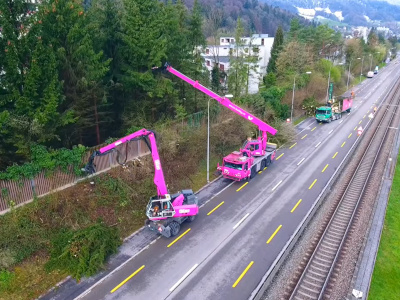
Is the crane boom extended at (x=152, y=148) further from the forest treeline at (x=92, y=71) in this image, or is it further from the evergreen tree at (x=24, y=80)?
the evergreen tree at (x=24, y=80)

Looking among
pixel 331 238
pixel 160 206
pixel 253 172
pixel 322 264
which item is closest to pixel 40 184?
pixel 160 206

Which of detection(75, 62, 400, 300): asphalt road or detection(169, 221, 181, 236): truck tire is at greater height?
detection(169, 221, 181, 236): truck tire

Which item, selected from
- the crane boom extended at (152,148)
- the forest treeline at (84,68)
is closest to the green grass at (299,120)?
the forest treeline at (84,68)

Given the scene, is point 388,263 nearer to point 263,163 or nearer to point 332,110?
point 263,163

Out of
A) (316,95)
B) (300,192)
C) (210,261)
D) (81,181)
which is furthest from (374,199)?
(316,95)

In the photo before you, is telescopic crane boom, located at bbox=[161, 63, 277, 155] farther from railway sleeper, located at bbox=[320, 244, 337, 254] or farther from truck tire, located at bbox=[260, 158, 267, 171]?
railway sleeper, located at bbox=[320, 244, 337, 254]

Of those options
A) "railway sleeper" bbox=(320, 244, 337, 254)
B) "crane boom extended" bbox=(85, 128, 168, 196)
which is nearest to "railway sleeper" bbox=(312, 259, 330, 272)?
"railway sleeper" bbox=(320, 244, 337, 254)

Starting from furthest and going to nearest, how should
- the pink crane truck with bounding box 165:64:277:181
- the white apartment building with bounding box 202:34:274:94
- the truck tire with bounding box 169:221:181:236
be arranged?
the white apartment building with bounding box 202:34:274:94
the pink crane truck with bounding box 165:64:277:181
the truck tire with bounding box 169:221:181:236
